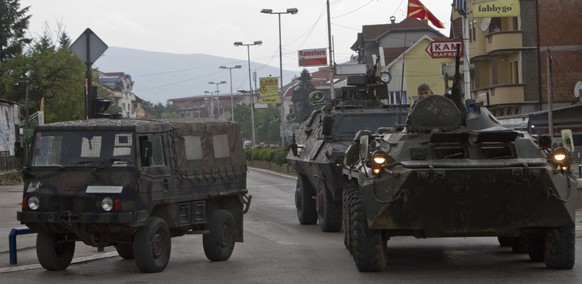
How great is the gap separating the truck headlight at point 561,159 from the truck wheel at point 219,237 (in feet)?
15.4

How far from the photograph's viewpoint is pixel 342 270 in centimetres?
1337

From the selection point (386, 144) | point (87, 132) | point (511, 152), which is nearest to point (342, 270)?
point (386, 144)

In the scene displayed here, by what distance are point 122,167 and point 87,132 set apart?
2.46ft

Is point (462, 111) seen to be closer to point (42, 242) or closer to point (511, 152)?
point (511, 152)

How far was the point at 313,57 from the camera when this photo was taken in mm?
57781

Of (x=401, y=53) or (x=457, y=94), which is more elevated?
(x=401, y=53)

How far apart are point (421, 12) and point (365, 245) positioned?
74.8 feet

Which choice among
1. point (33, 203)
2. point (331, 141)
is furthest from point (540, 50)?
point (33, 203)

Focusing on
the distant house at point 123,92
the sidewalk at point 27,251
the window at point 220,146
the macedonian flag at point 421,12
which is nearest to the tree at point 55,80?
the macedonian flag at point 421,12

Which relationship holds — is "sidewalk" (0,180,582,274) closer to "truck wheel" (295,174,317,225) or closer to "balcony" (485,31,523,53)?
"truck wheel" (295,174,317,225)

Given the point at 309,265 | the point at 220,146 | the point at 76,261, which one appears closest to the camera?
the point at 309,265

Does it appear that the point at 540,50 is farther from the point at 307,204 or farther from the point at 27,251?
the point at 27,251

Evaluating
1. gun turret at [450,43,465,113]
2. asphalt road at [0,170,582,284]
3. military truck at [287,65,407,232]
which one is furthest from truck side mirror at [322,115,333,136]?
gun turret at [450,43,465,113]

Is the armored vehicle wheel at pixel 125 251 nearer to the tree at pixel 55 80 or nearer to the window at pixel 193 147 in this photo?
the window at pixel 193 147
